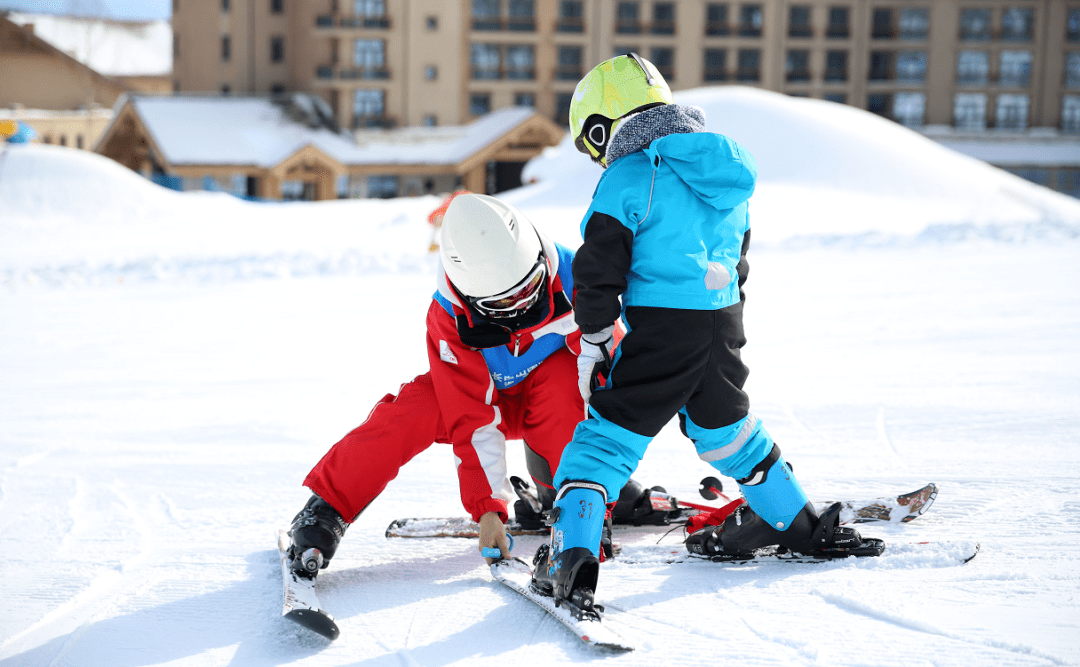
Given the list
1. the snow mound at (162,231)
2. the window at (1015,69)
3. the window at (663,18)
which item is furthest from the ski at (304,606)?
the window at (1015,69)

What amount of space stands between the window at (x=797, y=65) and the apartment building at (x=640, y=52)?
3cm

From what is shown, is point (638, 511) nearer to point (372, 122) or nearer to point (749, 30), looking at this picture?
point (372, 122)

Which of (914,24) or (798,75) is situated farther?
(914,24)

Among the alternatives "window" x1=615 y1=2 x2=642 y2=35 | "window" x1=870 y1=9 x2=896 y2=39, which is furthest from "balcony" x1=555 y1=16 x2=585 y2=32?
"window" x1=870 y1=9 x2=896 y2=39

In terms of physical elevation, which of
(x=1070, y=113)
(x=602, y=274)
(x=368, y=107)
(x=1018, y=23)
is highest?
(x=1018, y=23)

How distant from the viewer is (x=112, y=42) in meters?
50.0

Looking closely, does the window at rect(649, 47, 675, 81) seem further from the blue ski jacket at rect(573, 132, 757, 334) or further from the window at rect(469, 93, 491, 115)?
the blue ski jacket at rect(573, 132, 757, 334)

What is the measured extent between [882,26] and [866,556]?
32.6m

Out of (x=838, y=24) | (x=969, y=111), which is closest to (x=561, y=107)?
(x=838, y=24)

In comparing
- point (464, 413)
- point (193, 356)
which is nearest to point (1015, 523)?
point (464, 413)

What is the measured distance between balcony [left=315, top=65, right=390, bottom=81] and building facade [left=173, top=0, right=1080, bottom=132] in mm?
43

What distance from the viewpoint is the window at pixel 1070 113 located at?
102ft

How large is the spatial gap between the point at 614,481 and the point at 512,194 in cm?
1424

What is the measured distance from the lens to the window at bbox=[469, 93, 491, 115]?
94.1 ft
